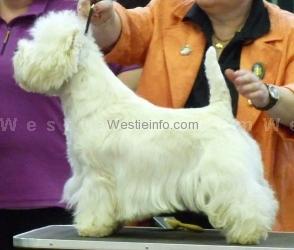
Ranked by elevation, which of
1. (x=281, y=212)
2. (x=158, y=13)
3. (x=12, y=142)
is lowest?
(x=281, y=212)

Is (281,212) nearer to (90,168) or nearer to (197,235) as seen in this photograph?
(197,235)

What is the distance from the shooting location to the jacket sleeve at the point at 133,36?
65.6 inches

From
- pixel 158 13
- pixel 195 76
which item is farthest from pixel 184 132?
pixel 158 13

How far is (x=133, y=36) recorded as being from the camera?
1678 mm

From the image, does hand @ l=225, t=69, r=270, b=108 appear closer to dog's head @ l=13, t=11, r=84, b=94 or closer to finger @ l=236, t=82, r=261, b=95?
finger @ l=236, t=82, r=261, b=95

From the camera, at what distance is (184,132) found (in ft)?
4.40

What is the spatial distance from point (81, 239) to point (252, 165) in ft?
1.07

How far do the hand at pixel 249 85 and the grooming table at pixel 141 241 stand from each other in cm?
26

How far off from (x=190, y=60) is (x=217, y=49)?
0.06m

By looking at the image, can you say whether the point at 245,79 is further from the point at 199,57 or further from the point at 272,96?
the point at 199,57

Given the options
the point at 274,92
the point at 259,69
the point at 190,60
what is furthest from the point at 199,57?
the point at 274,92

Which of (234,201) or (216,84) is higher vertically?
(216,84)

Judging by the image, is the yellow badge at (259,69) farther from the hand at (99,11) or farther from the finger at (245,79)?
the hand at (99,11)

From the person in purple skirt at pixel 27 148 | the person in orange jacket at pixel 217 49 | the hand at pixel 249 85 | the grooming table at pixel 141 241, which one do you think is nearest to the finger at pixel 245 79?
the hand at pixel 249 85
